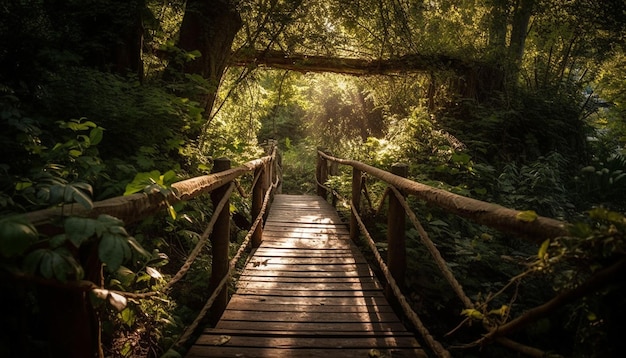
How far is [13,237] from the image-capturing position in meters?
0.90

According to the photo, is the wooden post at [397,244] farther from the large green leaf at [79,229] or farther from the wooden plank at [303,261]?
the large green leaf at [79,229]

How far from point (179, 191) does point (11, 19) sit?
2.88 meters

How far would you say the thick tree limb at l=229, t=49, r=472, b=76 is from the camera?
8.95 metres

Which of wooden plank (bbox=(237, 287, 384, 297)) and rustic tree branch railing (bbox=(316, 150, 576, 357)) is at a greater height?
rustic tree branch railing (bbox=(316, 150, 576, 357))

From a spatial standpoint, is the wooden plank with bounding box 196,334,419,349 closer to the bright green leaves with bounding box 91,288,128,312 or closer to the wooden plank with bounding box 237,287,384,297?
the wooden plank with bounding box 237,287,384,297

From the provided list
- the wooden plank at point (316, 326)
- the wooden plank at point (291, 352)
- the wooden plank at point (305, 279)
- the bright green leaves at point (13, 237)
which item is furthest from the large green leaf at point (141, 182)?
the wooden plank at point (305, 279)

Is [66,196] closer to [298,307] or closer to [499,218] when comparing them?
[499,218]

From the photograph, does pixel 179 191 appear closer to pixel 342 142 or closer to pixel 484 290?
pixel 484 290

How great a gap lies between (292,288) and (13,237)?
3.12m

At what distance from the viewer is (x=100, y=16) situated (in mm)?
4953

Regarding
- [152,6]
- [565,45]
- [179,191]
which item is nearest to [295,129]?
[565,45]

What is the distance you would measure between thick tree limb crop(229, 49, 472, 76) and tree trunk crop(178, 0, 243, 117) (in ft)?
7.68


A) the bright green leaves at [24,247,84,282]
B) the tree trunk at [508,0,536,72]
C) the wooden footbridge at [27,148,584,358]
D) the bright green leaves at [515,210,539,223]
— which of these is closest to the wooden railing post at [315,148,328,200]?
the wooden footbridge at [27,148,584,358]

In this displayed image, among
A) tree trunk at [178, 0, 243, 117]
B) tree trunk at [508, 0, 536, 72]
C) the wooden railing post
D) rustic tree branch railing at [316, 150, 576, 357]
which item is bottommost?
the wooden railing post
